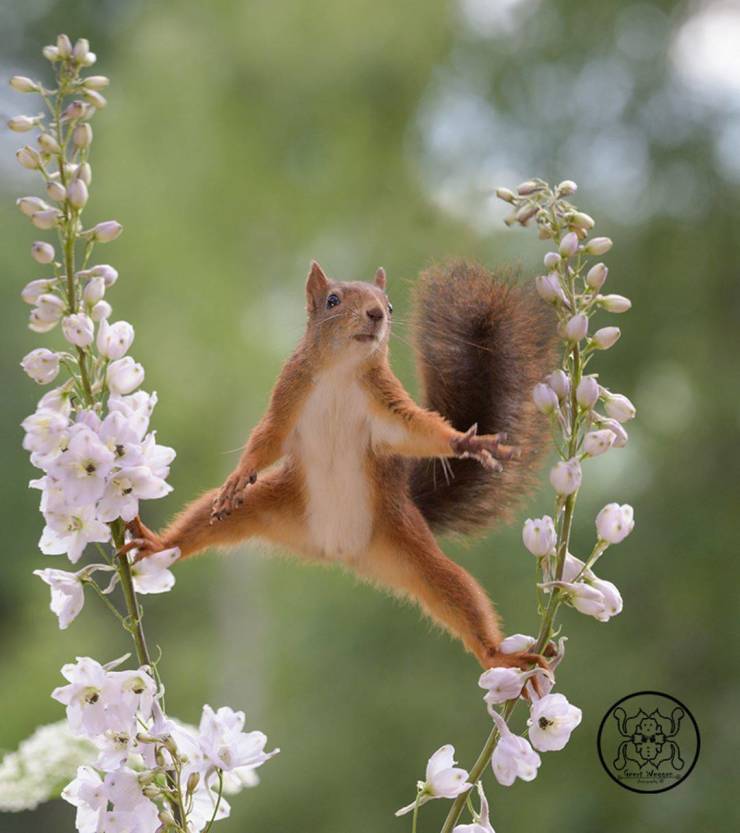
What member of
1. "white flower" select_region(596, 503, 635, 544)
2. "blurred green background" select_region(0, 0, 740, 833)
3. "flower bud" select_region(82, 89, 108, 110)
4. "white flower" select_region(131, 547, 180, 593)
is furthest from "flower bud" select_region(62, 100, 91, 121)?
"blurred green background" select_region(0, 0, 740, 833)

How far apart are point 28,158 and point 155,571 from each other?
0.72 ft

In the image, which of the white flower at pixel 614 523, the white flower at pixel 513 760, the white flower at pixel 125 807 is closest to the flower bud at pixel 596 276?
the white flower at pixel 614 523

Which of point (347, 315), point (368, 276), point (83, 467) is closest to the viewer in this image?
point (83, 467)

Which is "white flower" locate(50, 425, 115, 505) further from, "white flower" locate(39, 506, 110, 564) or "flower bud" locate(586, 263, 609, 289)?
"flower bud" locate(586, 263, 609, 289)

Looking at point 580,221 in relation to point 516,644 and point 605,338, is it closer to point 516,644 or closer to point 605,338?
point 605,338

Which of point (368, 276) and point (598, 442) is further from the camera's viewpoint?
point (368, 276)

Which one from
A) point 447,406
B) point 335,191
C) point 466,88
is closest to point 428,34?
point 466,88

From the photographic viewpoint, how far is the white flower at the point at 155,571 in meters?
0.59

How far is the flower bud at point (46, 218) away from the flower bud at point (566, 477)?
279mm

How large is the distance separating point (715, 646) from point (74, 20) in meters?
3.02

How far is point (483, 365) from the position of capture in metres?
0.70

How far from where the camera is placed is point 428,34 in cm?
337

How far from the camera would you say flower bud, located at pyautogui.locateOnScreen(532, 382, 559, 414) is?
0.57 metres

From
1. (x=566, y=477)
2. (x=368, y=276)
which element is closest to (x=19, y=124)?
(x=566, y=477)
